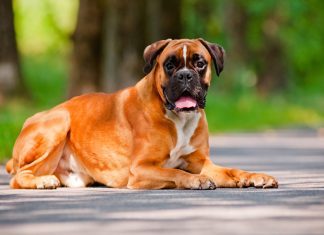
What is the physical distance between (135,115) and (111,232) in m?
3.16

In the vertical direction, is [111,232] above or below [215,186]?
above

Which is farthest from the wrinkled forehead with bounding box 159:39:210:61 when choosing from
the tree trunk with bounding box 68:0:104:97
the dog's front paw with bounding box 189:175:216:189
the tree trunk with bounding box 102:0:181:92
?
the tree trunk with bounding box 68:0:104:97

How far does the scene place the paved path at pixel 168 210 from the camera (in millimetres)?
6379

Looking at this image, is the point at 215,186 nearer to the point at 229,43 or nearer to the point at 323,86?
the point at 229,43

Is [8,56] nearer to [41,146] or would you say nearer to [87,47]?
[87,47]

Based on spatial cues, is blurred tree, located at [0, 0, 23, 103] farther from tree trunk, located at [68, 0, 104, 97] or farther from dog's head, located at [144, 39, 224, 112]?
dog's head, located at [144, 39, 224, 112]

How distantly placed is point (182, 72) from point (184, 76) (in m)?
0.04

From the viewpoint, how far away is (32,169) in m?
9.58

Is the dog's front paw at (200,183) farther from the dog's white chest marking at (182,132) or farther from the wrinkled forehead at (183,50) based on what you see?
the wrinkled forehead at (183,50)

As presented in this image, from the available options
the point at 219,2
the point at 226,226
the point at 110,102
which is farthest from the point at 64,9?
the point at 226,226

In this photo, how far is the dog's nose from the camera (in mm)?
8969

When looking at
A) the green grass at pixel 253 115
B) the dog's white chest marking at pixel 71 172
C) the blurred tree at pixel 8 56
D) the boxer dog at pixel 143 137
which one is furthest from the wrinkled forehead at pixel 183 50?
the blurred tree at pixel 8 56

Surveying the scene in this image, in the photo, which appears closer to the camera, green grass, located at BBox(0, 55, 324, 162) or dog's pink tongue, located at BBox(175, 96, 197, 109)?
dog's pink tongue, located at BBox(175, 96, 197, 109)

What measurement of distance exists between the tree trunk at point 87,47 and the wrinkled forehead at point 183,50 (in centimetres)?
1380
